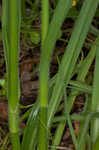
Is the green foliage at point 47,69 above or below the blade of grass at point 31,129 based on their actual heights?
above

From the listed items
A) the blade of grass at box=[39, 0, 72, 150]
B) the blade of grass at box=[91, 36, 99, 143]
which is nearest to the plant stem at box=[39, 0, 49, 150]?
the blade of grass at box=[39, 0, 72, 150]

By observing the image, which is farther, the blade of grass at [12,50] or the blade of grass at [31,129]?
the blade of grass at [31,129]

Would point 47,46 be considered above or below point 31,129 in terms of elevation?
above

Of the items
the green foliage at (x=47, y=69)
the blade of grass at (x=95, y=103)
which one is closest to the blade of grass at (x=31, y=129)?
the green foliage at (x=47, y=69)

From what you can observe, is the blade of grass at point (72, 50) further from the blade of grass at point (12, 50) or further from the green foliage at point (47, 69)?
the blade of grass at point (12, 50)

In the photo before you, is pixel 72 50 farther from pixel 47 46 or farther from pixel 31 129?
pixel 31 129

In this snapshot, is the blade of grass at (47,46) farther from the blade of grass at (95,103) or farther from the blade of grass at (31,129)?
the blade of grass at (95,103)

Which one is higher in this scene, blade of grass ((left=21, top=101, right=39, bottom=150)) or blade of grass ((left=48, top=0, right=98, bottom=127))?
blade of grass ((left=48, top=0, right=98, bottom=127))

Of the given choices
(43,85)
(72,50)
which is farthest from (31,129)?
(72,50)

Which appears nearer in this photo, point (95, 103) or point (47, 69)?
point (47, 69)

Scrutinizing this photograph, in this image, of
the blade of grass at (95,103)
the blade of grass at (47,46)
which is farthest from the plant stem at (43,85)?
the blade of grass at (95,103)

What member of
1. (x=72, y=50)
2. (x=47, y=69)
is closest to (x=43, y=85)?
(x=47, y=69)

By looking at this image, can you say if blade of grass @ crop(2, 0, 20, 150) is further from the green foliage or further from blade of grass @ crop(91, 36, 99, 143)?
blade of grass @ crop(91, 36, 99, 143)

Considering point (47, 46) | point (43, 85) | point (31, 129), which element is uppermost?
point (47, 46)
